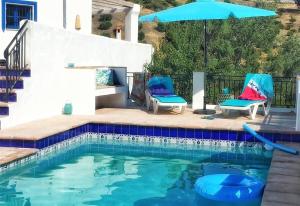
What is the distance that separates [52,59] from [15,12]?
407 cm

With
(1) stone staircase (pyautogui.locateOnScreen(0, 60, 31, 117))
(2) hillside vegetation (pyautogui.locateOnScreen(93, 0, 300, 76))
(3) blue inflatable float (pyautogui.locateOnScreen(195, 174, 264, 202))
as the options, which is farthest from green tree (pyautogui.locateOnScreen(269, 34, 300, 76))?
(3) blue inflatable float (pyautogui.locateOnScreen(195, 174, 264, 202))

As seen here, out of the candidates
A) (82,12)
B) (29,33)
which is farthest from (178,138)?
A: (82,12)

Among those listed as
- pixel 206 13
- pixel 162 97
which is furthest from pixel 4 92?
pixel 206 13

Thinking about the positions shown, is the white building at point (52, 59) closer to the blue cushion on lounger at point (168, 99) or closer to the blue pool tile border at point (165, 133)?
the blue pool tile border at point (165, 133)

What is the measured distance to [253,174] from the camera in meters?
7.30

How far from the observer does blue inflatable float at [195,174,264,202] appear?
569cm

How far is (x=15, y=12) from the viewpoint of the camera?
13.7m

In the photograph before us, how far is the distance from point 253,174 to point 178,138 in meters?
2.29

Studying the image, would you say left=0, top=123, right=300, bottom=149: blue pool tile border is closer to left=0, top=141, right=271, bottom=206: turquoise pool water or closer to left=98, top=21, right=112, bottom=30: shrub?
left=0, top=141, right=271, bottom=206: turquoise pool water

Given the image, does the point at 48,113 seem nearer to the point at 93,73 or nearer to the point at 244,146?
the point at 93,73

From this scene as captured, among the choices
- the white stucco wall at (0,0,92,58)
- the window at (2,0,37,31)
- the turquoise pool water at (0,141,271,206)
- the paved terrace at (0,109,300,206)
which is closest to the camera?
the paved terrace at (0,109,300,206)

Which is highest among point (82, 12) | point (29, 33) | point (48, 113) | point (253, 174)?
point (82, 12)

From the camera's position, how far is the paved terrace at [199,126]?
5160 mm

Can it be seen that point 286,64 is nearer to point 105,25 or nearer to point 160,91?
point 160,91
